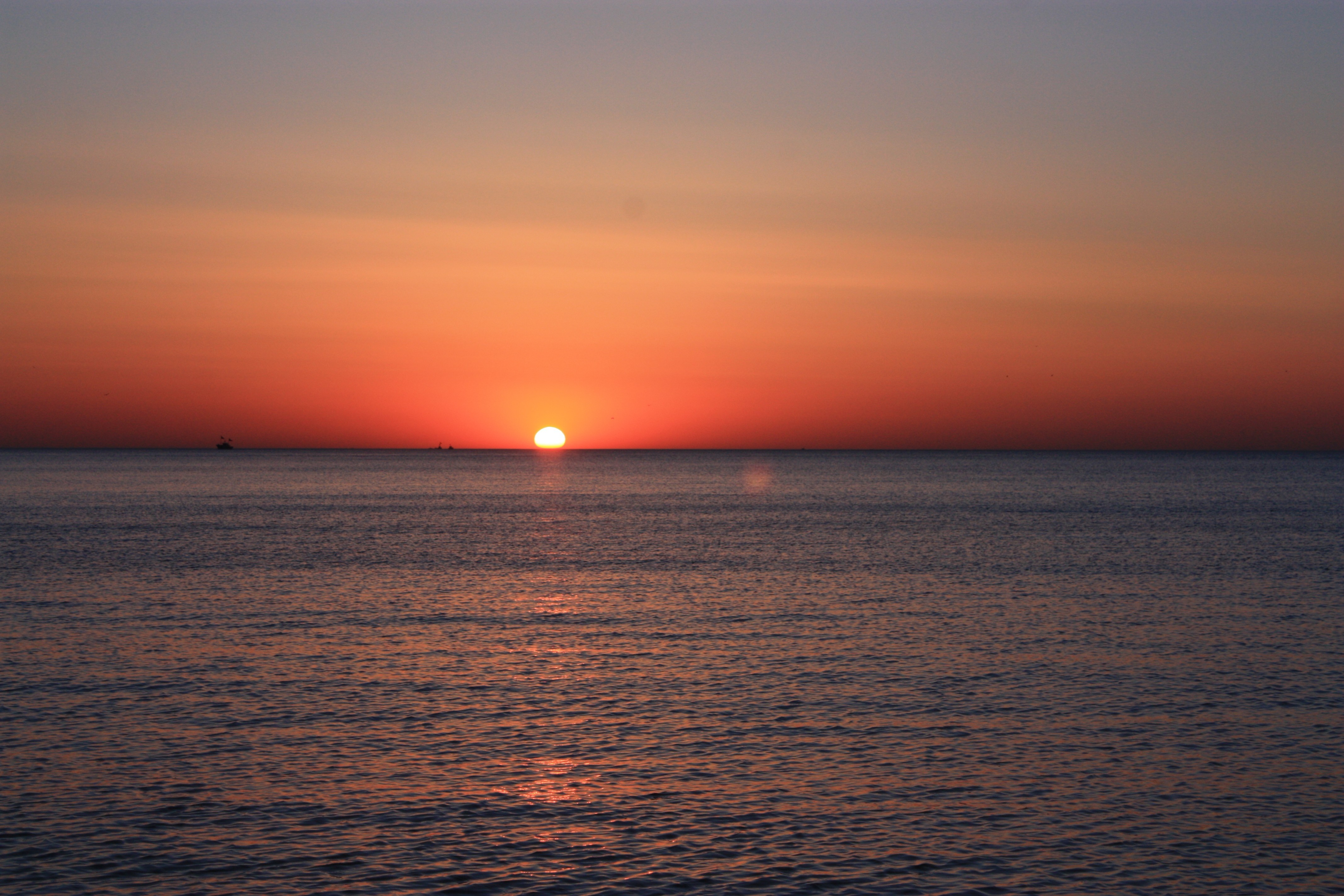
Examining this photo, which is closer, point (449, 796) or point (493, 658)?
point (449, 796)

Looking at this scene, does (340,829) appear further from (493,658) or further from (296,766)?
(493,658)

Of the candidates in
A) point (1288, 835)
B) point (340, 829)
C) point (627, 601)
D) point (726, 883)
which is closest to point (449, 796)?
point (340, 829)

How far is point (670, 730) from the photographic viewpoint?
2656 centimetres

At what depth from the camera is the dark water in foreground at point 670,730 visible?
60.9 feet

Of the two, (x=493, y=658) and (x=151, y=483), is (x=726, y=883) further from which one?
(x=151, y=483)

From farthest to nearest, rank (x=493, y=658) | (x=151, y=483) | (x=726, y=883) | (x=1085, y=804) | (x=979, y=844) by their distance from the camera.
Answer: (x=151, y=483), (x=493, y=658), (x=1085, y=804), (x=979, y=844), (x=726, y=883)

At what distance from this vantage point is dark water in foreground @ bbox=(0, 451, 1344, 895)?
60.9ft

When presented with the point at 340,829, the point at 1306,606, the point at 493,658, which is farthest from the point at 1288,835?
the point at 1306,606

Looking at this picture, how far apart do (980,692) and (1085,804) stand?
9281mm

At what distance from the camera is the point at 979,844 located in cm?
1939

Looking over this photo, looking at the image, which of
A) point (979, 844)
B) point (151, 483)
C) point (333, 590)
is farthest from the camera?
point (151, 483)

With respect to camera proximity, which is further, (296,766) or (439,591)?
(439,591)

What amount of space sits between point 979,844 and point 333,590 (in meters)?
39.4

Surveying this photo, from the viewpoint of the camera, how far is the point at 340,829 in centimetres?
1984
